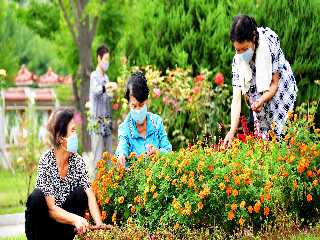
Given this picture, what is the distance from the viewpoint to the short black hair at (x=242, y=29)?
8.39 metres

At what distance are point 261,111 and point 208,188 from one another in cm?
194

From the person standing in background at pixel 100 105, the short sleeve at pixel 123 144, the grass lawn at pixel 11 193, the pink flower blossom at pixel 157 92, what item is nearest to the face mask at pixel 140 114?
the short sleeve at pixel 123 144

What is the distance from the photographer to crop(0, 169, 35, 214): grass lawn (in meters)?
12.5

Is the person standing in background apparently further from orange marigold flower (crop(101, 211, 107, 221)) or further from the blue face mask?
the blue face mask

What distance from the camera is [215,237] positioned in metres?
7.27

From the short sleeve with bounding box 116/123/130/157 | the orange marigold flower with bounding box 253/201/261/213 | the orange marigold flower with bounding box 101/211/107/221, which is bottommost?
the orange marigold flower with bounding box 101/211/107/221

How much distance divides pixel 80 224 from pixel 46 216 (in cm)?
45

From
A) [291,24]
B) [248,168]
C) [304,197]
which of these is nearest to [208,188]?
[248,168]

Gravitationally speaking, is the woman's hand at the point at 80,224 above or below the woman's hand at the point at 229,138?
below

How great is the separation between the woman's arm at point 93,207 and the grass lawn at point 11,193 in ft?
9.86

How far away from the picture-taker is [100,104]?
44.3ft

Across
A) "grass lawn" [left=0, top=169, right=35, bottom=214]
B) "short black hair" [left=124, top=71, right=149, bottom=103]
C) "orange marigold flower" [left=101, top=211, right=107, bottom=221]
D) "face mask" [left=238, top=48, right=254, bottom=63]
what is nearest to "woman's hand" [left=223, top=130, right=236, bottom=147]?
"face mask" [left=238, top=48, right=254, bottom=63]

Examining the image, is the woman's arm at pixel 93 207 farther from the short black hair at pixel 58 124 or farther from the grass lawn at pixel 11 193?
the grass lawn at pixel 11 193

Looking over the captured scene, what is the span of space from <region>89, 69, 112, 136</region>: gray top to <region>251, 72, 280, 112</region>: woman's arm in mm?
4837
